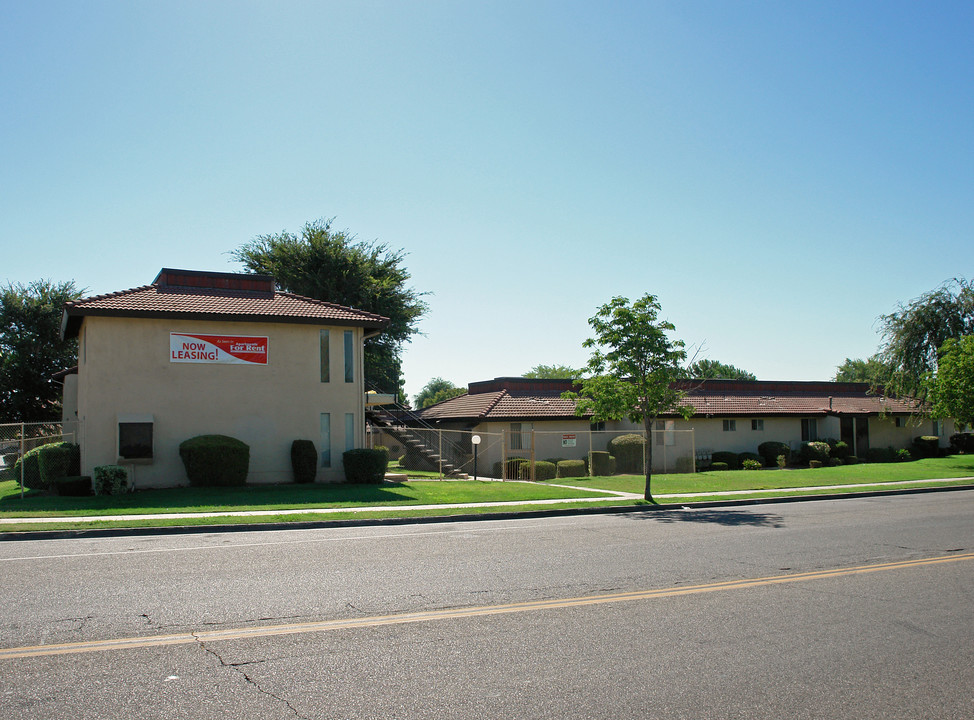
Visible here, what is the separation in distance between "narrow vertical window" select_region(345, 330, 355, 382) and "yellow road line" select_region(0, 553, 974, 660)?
17.8m

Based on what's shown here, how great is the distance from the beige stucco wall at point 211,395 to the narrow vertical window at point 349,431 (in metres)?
0.05

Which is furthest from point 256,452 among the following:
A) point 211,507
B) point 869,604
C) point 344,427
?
point 869,604

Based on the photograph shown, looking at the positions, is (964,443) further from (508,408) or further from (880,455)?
(508,408)

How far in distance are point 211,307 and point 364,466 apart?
22.1ft

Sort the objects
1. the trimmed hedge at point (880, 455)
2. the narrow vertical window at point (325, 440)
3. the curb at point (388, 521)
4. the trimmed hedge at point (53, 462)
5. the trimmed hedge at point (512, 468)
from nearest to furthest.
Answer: the curb at point (388, 521), the trimmed hedge at point (53, 462), the narrow vertical window at point (325, 440), the trimmed hedge at point (512, 468), the trimmed hedge at point (880, 455)

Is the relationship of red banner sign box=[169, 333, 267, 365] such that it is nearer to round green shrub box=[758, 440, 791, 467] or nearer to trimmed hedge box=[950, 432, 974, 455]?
round green shrub box=[758, 440, 791, 467]

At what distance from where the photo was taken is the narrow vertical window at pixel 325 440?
973 inches

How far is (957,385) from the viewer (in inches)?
1264

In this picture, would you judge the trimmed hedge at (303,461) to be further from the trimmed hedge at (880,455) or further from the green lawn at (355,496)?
the trimmed hedge at (880,455)

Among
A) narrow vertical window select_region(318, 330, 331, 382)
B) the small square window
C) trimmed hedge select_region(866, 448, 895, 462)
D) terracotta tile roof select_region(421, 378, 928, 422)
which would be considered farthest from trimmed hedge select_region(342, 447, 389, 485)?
trimmed hedge select_region(866, 448, 895, 462)

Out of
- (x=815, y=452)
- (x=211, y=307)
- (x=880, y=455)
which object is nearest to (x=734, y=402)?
(x=815, y=452)

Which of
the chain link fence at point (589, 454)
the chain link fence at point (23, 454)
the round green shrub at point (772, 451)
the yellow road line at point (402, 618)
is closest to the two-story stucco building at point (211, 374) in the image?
the chain link fence at point (23, 454)

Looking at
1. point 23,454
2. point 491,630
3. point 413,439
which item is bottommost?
point 491,630

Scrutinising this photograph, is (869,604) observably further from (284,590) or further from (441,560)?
(284,590)
